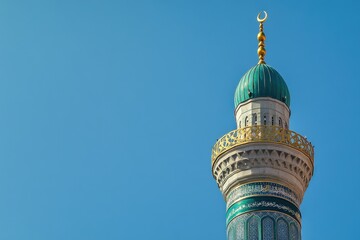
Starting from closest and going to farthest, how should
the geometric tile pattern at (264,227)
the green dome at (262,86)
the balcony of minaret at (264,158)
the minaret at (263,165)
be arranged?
the geometric tile pattern at (264,227)
the minaret at (263,165)
the balcony of minaret at (264,158)
the green dome at (262,86)

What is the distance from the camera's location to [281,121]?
93.8 feet

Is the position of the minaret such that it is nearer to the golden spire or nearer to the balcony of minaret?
the balcony of minaret

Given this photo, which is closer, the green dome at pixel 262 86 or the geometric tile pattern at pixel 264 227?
the geometric tile pattern at pixel 264 227

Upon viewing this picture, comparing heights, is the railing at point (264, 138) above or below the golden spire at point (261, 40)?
below

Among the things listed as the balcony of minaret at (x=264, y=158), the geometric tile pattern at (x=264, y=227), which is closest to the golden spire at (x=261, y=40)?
the balcony of minaret at (x=264, y=158)

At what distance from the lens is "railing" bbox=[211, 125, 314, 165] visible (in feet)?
91.3

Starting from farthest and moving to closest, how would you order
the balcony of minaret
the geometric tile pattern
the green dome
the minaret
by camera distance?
the green dome → the balcony of minaret → the minaret → the geometric tile pattern

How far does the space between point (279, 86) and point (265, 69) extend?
2.33 ft

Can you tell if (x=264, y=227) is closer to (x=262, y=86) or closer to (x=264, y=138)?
(x=264, y=138)

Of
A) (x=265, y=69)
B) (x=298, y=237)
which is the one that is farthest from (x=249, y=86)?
(x=298, y=237)

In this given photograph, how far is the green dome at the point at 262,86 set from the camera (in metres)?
28.8

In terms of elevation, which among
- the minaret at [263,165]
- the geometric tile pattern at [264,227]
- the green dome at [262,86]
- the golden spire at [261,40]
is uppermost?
the golden spire at [261,40]

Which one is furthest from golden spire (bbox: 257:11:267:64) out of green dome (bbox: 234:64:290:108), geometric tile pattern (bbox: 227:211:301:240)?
geometric tile pattern (bbox: 227:211:301:240)

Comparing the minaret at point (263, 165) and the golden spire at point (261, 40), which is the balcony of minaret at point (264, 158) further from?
the golden spire at point (261, 40)
